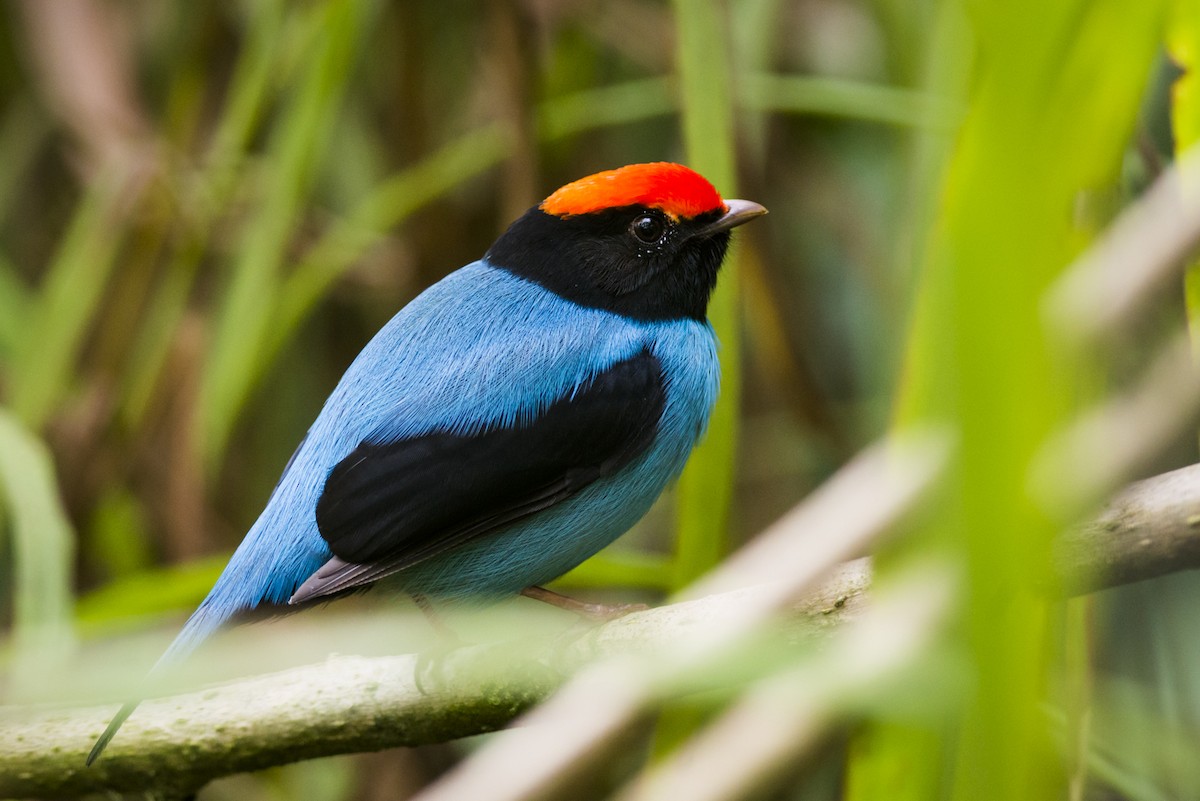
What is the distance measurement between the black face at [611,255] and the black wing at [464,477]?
0.96ft

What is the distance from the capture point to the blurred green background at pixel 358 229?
2.65 metres

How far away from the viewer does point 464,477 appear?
92.7 inches

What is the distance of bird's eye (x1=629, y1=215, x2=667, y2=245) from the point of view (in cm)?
279

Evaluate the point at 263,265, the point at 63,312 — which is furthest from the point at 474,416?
the point at 63,312

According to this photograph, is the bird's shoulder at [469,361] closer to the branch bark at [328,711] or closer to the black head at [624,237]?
the black head at [624,237]

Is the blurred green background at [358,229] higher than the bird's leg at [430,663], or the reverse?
the blurred green background at [358,229]

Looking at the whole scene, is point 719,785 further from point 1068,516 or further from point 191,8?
point 191,8

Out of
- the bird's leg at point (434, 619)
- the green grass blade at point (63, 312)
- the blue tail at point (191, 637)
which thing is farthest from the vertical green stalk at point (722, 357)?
the green grass blade at point (63, 312)

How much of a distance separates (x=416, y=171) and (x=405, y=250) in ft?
1.19

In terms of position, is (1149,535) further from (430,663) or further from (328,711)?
(328,711)

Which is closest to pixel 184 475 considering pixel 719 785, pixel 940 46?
pixel 940 46

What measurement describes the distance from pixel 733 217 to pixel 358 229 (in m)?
1.43

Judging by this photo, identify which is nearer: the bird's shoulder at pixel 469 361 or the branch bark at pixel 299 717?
the branch bark at pixel 299 717

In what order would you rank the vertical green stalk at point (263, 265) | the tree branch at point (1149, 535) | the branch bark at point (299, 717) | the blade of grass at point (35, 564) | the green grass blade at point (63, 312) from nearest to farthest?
the tree branch at point (1149, 535)
the branch bark at point (299, 717)
the blade of grass at point (35, 564)
the vertical green stalk at point (263, 265)
the green grass blade at point (63, 312)
